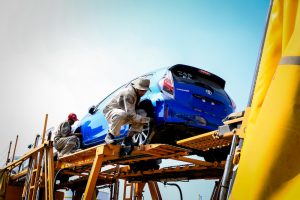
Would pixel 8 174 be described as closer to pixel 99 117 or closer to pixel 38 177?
pixel 38 177

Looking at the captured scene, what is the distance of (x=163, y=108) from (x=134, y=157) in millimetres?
954

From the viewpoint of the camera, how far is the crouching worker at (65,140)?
663 cm

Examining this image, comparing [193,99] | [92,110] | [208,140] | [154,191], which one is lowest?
[154,191]

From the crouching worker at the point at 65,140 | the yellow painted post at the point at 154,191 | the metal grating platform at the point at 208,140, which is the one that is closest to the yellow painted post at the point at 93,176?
the metal grating platform at the point at 208,140

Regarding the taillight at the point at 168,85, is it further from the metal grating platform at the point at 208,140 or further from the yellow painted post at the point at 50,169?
the yellow painted post at the point at 50,169

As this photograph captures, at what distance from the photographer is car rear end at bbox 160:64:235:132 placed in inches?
188

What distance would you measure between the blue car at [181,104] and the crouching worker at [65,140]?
189 centimetres

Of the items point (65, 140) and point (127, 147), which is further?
point (65, 140)

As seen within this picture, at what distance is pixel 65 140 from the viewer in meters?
6.69

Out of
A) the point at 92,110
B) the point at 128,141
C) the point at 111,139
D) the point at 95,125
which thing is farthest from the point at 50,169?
the point at 92,110

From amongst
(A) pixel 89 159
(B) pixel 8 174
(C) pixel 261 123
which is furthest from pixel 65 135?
(C) pixel 261 123

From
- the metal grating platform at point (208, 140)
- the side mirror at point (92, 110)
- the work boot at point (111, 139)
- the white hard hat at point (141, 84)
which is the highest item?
the side mirror at point (92, 110)

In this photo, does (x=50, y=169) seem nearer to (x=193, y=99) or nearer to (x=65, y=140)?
(x=65, y=140)

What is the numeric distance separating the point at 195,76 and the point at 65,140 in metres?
3.28
